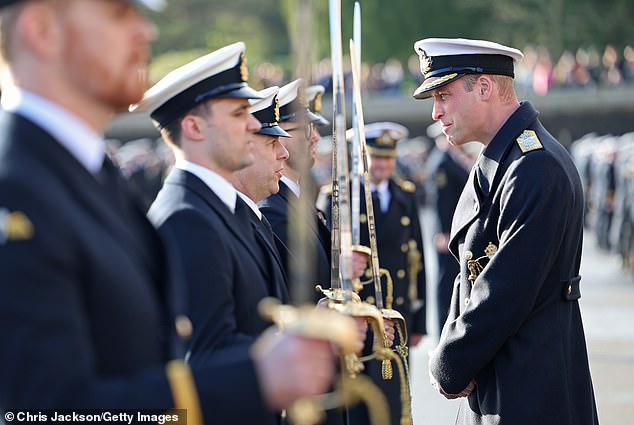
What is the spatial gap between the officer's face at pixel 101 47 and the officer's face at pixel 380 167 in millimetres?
6013

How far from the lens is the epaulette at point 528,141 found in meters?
4.41

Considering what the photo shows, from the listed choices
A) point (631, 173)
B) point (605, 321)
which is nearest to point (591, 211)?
point (631, 173)

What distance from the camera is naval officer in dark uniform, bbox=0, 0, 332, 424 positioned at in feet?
6.88

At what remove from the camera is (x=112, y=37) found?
236cm

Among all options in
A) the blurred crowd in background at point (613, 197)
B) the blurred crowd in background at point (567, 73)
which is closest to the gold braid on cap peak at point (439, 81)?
the blurred crowd in background at point (613, 197)

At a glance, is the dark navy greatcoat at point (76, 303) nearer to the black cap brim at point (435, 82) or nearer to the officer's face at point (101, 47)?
the officer's face at point (101, 47)

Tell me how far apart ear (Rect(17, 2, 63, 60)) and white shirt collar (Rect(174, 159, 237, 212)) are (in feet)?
3.62

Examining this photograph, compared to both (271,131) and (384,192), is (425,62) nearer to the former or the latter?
(271,131)

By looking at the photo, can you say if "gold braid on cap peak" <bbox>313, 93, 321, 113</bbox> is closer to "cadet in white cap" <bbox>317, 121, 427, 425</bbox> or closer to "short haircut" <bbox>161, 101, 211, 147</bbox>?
"cadet in white cap" <bbox>317, 121, 427, 425</bbox>

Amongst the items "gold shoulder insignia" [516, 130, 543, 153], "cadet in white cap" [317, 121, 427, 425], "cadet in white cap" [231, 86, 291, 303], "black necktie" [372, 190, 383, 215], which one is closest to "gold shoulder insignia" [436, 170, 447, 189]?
"cadet in white cap" [317, 121, 427, 425]

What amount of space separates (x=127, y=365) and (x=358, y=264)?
91.9 inches

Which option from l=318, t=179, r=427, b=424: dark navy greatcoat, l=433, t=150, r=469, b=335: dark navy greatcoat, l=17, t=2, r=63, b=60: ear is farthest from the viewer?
l=433, t=150, r=469, b=335: dark navy greatcoat

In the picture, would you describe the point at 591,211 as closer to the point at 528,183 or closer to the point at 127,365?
the point at 528,183

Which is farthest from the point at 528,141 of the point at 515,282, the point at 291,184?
the point at 291,184
